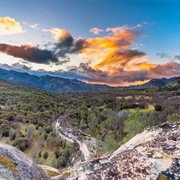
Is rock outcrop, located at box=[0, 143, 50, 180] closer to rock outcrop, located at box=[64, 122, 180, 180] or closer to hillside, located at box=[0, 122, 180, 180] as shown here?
hillside, located at box=[0, 122, 180, 180]

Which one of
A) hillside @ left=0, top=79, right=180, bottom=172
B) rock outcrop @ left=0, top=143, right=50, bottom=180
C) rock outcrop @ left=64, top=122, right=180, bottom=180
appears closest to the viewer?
rock outcrop @ left=64, top=122, right=180, bottom=180

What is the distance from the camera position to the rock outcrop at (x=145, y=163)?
5816mm

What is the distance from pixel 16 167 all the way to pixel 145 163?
13.1 feet

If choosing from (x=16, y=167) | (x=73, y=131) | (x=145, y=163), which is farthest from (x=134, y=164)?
(x=73, y=131)

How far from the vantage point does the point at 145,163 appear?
20.2ft

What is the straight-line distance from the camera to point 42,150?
77.3m

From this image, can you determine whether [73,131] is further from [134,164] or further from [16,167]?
[134,164]

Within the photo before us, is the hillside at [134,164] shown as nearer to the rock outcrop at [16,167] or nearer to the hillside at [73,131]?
the rock outcrop at [16,167]

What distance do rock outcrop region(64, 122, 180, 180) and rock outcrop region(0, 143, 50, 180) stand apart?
1.38 meters

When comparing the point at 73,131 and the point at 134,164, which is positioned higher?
the point at 134,164

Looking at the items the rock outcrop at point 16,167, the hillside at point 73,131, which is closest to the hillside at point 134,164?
the rock outcrop at point 16,167

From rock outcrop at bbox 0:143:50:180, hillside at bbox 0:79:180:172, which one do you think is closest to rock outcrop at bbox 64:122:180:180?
rock outcrop at bbox 0:143:50:180

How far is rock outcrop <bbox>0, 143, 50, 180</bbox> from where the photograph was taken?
244 inches

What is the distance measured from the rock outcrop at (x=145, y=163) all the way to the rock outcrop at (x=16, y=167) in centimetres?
138
